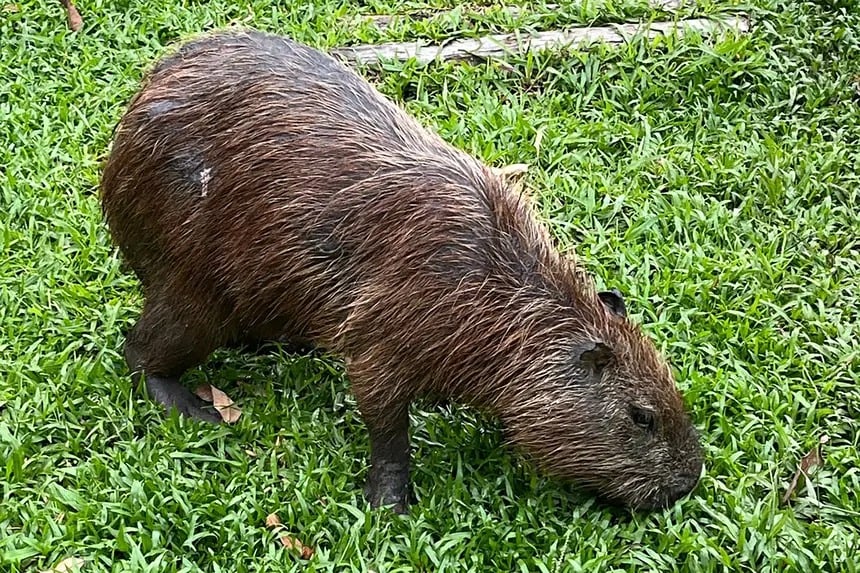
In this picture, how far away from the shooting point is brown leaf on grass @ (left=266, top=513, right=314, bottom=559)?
11.9 ft

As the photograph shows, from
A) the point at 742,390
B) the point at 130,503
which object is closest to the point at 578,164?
the point at 742,390

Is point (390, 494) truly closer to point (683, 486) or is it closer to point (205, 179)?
point (683, 486)

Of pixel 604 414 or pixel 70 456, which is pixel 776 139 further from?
pixel 70 456

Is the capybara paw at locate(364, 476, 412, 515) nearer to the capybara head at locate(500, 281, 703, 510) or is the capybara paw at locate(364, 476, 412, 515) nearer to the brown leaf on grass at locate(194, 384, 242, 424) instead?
the capybara head at locate(500, 281, 703, 510)

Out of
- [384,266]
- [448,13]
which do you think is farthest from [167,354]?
[448,13]

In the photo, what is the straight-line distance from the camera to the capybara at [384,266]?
3557 mm

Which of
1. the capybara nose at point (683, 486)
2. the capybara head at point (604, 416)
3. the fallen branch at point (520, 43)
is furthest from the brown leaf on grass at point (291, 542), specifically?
the fallen branch at point (520, 43)

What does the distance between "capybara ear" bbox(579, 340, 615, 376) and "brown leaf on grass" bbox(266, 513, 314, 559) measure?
1.13 m

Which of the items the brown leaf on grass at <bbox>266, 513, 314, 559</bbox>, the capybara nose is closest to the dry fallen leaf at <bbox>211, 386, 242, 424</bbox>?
the brown leaf on grass at <bbox>266, 513, 314, 559</bbox>

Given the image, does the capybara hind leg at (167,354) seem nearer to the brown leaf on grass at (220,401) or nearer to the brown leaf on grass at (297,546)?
the brown leaf on grass at (220,401)

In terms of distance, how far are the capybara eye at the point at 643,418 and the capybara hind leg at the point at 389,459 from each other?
78cm

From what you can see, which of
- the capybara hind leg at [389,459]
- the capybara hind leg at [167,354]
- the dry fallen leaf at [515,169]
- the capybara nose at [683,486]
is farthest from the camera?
the dry fallen leaf at [515,169]

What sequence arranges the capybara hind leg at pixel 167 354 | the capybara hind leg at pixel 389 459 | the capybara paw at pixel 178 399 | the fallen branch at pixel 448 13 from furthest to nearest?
the fallen branch at pixel 448 13 < the capybara paw at pixel 178 399 < the capybara hind leg at pixel 167 354 < the capybara hind leg at pixel 389 459

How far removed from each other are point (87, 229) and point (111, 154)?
1045 millimetres
